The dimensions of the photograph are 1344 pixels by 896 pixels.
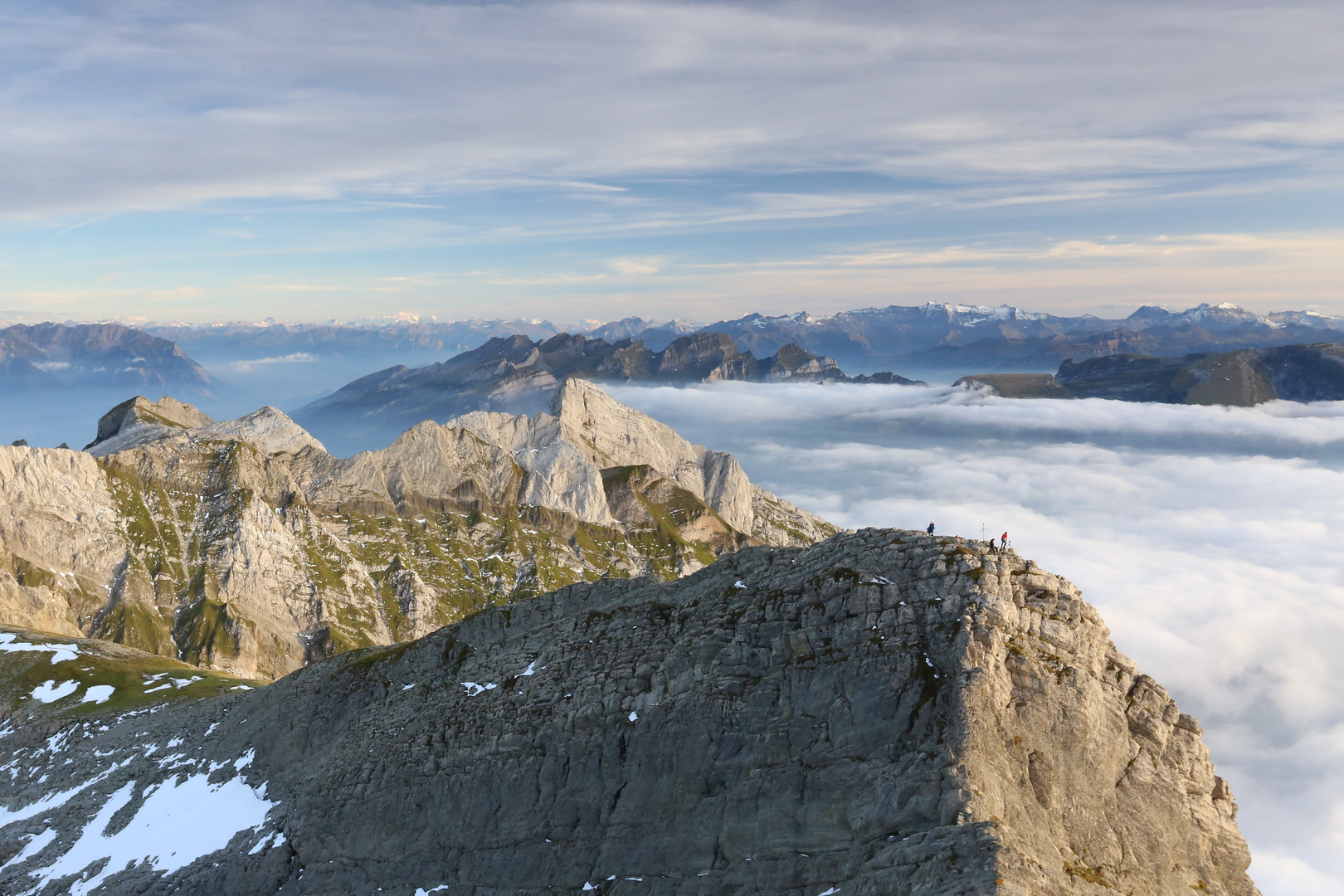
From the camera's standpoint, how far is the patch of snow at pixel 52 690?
118m

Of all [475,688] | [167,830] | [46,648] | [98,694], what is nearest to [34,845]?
[167,830]

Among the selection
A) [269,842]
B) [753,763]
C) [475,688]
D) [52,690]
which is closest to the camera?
[753,763]

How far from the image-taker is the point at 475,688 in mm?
62969

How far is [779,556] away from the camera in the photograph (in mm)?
58188

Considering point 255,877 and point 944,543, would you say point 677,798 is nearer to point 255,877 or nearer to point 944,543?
point 944,543

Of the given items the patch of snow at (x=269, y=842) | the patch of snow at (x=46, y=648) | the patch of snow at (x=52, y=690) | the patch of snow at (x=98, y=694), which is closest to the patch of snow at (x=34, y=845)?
the patch of snow at (x=269, y=842)

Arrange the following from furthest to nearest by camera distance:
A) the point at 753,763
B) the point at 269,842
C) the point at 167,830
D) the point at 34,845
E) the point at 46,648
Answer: the point at 46,648
the point at 34,845
the point at 167,830
the point at 269,842
the point at 753,763

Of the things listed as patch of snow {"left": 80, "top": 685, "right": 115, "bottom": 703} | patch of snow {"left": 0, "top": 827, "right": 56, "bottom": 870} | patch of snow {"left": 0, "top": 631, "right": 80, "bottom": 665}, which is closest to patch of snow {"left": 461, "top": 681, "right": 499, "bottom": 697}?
patch of snow {"left": 0, "top": 827, "right": 56, "bottom": 870}

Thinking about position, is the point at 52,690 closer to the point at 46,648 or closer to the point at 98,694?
the point at 98,694

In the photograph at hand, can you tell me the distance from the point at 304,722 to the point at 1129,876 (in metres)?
71.3

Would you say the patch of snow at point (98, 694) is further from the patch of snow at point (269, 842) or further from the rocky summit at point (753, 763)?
the patch of snow at point (269, 842)

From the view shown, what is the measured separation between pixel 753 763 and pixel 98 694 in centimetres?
12105

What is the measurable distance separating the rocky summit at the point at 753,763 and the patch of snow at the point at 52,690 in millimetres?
54168

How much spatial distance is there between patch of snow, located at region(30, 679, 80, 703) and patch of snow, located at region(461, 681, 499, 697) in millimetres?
96954
